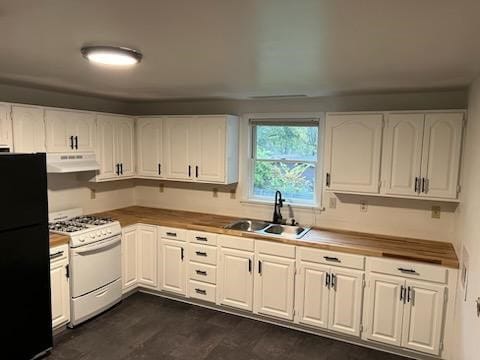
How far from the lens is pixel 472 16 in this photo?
135 cm

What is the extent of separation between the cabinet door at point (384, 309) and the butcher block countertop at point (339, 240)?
0.24m

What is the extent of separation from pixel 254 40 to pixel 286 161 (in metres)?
2.54

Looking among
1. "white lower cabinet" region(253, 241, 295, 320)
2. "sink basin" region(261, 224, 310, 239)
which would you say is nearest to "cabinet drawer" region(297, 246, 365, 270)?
"white lower cabinet" region(253, 241, 295, 320)

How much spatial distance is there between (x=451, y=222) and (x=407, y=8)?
9.06 feet

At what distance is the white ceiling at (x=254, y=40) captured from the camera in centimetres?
132

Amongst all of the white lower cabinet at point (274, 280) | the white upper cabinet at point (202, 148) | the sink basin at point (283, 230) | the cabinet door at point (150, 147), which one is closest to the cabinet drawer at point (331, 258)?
the white lower cabinet at point (274, 280)

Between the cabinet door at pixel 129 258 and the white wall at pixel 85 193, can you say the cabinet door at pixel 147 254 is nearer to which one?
the cabinet door at pixel 129 258

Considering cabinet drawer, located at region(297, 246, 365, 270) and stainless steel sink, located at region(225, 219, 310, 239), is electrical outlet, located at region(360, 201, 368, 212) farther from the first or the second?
cabinet drawer, located at region(297, 246, 365, 270)

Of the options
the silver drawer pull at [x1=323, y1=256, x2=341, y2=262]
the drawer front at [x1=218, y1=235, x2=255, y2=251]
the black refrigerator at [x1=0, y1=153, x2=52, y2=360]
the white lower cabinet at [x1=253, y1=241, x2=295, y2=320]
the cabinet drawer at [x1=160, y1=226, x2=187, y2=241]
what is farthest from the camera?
the cabinet drawer at [x1=160, y1=226, x2=187, y2=241]

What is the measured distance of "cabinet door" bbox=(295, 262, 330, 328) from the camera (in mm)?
3369

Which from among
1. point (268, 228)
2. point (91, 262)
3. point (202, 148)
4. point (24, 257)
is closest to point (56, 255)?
point (91, 262)

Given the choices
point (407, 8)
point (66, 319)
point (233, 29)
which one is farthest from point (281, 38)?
point (66, 319)

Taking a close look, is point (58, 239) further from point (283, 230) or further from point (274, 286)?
point (283, 230)

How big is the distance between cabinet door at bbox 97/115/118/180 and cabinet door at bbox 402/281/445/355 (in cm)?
342
